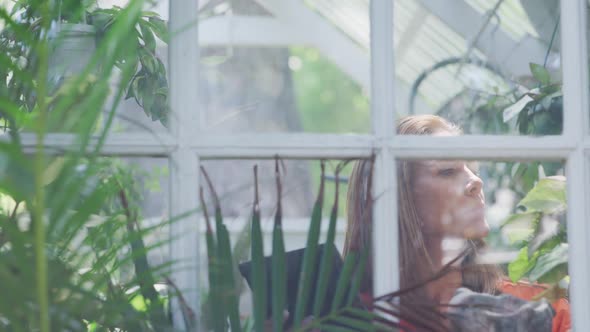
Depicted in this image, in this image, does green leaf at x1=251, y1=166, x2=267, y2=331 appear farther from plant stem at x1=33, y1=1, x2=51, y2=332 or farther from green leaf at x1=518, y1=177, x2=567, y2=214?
green leaf at x1=518, y1=177, x2=567, y2=214

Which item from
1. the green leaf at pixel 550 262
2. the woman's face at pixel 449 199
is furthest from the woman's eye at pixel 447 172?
the green leaf at pixel 550 262

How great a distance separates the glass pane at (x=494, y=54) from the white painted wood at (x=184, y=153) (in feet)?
1.18

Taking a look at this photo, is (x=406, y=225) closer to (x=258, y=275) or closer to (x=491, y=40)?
(x=258, y=275)

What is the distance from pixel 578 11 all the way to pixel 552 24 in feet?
0.18

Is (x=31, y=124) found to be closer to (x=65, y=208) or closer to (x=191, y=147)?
(x=65, y=208)

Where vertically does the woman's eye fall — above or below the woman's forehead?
below

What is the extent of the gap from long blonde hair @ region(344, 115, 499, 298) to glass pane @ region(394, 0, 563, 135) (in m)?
0.14

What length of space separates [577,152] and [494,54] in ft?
0.87

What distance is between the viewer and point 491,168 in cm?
155

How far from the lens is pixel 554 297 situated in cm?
139

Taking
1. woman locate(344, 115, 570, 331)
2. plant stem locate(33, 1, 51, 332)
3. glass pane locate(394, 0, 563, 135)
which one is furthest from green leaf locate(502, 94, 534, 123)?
plant stem locate(33, 1, 51, 332)

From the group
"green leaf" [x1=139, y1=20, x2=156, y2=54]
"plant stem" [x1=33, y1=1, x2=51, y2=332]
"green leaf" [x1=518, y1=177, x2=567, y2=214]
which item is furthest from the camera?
"green leaf" [x1=518, y1=177, x2=567, y2=214]

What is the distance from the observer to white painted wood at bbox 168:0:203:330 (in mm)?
1251

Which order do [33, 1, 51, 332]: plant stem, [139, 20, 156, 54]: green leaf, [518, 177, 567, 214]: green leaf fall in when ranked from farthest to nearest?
[518, 177, 567, 214]: green leaf, [139, 20, 156, 54]: green leaf, [33, 1, 51, 332]: plant stem
